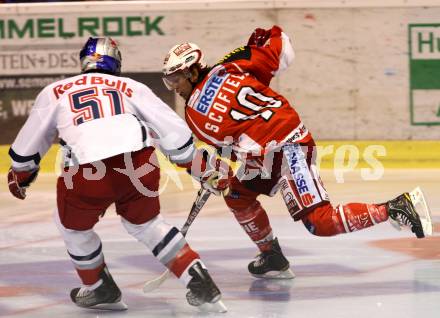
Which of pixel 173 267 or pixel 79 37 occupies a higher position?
pixel 173 267

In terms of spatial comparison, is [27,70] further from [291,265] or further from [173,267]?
[173,267]

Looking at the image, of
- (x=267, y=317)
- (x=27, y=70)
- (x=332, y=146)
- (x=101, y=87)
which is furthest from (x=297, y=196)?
(x=27, y=70)

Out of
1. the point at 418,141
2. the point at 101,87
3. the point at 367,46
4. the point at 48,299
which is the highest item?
the point at 101,87

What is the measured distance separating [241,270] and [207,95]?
1.05m

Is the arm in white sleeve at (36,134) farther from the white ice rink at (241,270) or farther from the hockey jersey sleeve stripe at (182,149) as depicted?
the white ice rink at (241,270)

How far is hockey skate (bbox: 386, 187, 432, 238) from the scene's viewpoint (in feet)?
18.8

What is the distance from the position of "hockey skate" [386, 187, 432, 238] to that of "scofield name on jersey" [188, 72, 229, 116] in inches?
40.8

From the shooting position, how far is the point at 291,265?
6.57 m

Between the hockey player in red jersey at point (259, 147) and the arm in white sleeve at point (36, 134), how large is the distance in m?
0.90

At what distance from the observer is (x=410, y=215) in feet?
18.7

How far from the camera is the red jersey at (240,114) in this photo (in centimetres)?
598

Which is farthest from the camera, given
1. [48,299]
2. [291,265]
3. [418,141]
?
[418,141]

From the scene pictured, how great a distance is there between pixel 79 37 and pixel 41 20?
0.38 m

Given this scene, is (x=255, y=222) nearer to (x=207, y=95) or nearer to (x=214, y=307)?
(x=207, y=95)
